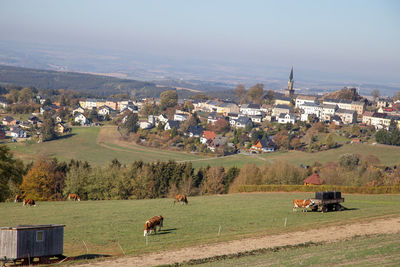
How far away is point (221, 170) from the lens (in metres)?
59.1

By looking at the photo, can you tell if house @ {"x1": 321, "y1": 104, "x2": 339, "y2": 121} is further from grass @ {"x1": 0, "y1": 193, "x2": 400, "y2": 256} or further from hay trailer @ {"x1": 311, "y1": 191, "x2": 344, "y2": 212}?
hay trailer @ {"x1": 311, "y1": 191, "x2": 344, "y2": 212}

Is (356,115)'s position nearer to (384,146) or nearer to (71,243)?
(384,146)

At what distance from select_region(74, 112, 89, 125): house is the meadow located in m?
22.8

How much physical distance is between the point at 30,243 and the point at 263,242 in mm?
9618

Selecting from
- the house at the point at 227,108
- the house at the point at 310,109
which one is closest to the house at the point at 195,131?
the house at the point at 310,109

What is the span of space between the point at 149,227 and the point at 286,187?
23508 millimetres

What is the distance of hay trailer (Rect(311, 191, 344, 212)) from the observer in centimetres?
2641

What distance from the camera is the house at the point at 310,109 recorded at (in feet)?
416

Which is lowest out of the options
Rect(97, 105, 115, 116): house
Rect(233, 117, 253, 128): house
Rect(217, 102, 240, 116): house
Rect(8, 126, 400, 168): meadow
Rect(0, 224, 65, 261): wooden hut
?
Rect(8, 126, 400, 168): meadow

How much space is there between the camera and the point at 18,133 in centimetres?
10606

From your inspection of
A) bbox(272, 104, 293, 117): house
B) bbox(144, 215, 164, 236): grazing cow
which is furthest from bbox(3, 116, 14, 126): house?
bbox(144, 215, 164, 236): grazing cow

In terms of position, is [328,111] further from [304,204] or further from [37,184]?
[304,204]

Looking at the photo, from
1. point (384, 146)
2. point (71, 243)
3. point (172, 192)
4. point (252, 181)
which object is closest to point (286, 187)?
point (252, 181)

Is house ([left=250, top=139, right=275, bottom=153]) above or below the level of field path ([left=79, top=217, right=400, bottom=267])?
below
